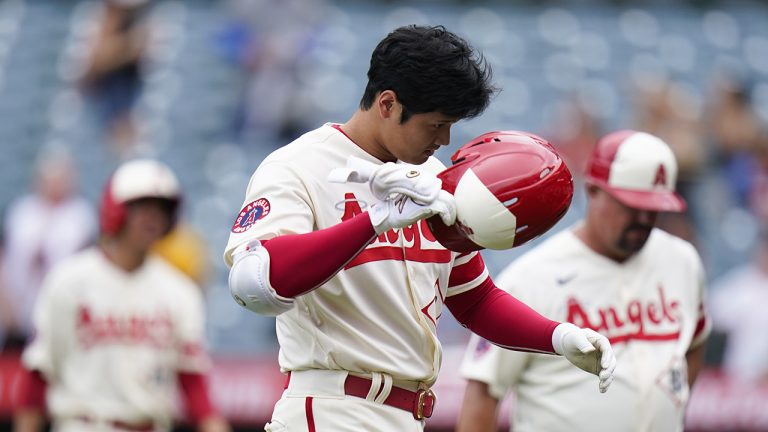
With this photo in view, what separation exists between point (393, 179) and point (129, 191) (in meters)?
4.31

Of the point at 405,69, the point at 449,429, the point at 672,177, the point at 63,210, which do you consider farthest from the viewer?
the point at 63,210

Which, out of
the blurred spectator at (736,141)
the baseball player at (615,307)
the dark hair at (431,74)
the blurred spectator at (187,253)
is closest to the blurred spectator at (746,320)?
the blurred spectator at (736,141)

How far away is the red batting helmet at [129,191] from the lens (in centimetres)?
774

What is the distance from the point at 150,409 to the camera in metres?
7.46

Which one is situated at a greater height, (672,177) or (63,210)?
(672,177)

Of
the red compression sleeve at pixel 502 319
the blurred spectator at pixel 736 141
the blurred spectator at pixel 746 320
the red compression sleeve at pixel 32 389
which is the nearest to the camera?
the red compression sleeve at pixel 502 319

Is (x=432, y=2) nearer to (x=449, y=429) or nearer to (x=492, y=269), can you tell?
(x=492, y=269)

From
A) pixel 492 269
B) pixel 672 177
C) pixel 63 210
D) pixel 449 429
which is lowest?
pixel 449 429

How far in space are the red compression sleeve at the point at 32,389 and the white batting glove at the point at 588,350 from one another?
4.11 m

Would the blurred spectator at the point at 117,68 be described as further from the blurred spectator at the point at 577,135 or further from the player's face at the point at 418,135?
the player's face at the point at 418,135

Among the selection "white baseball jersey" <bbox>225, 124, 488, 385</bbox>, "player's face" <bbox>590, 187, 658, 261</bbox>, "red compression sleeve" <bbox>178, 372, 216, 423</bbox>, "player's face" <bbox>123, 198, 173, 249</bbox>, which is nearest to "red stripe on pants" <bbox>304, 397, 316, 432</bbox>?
"white baseball jersey" <bbox>225, 124, 488, 385</bbox>

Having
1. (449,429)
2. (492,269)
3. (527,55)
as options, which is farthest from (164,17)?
(449,429)

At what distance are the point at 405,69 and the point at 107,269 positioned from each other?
411 cm

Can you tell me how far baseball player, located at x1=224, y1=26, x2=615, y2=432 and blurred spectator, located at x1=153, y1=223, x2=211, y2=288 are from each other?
6.95 metres
